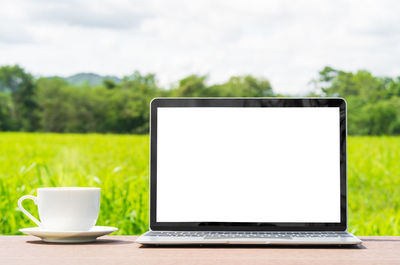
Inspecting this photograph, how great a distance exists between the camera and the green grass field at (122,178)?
2.50 m

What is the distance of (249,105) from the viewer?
113cm

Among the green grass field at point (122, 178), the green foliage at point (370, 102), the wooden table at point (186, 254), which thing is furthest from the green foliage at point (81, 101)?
the wooden table at point (186, 254)

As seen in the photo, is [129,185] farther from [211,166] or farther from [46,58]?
[46,58]

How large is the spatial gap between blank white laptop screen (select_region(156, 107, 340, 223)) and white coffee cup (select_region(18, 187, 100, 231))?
0.16 metres

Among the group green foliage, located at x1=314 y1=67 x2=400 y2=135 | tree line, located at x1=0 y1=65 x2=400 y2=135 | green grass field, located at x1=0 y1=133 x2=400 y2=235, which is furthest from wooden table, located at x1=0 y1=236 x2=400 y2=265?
green foliage, located at x1=314 y1=67 x2=400 y2=135

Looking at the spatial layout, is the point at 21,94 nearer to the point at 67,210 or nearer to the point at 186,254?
the point at 67,210

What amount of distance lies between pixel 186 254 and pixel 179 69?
34.4 feet

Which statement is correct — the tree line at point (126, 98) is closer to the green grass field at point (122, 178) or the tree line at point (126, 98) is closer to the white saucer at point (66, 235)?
the green grass field at point (122, 178)

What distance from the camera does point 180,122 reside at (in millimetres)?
1128

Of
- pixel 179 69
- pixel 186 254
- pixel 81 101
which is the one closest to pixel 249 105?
pixel 186 254

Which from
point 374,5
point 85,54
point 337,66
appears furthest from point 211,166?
point 85,54

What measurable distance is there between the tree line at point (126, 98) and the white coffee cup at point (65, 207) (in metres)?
6.01

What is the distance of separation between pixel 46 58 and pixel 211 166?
1278cm

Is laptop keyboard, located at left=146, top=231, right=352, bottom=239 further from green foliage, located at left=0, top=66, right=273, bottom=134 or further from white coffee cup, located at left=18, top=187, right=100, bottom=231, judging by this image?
green foliage, located at left=0, top=66, right=273, bottom=134
